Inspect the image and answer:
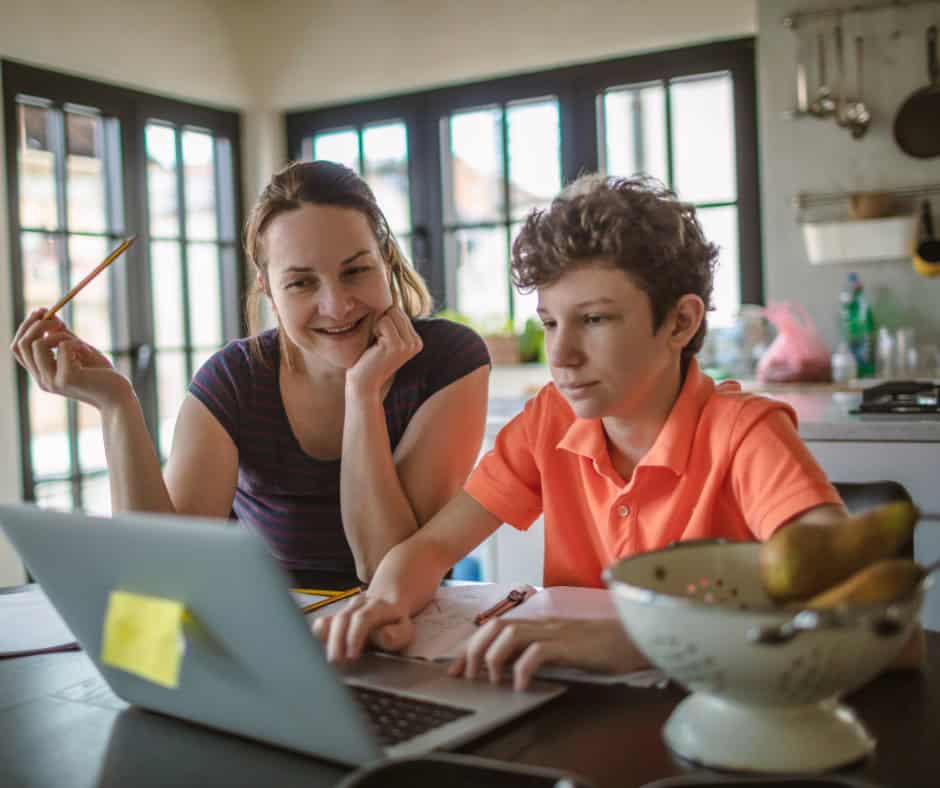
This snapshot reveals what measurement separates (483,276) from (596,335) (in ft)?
10.2

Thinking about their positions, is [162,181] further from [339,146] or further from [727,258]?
[727,258]

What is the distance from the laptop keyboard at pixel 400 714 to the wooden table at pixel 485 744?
0.04 metres

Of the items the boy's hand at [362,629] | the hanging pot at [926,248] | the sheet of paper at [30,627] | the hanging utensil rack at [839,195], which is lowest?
the sheet of paper at [30,627]

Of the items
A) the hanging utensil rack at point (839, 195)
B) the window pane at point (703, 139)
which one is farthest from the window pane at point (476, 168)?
the hanging utensil rack at point (839, 195)

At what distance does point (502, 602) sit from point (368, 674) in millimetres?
269

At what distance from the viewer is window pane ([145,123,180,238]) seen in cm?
411

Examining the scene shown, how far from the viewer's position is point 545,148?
13.5 feet

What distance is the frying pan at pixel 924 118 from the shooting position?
10.8 feet

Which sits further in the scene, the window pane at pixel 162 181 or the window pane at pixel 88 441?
the window pane at pixel 162 181

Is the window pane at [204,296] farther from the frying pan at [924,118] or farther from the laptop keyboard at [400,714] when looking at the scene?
the laptop keyboard at [400,714]

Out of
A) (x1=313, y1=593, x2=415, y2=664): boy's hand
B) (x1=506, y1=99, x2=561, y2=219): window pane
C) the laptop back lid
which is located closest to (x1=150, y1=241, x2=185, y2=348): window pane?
(x1=506, y1=99, x2=561, y2=219): window pane

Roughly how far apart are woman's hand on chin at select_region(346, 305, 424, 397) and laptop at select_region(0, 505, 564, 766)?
75 cm

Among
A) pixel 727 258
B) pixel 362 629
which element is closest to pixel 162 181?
pixel 727 258

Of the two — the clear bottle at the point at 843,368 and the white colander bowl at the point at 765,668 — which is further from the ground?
the clear bottle at the point at 843,368
